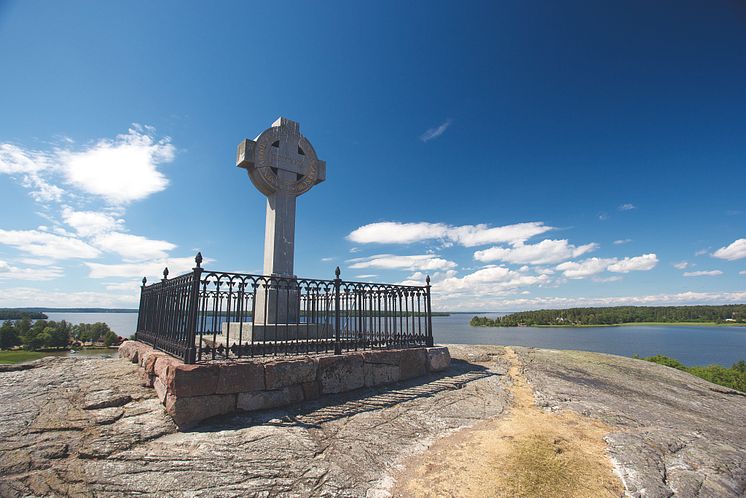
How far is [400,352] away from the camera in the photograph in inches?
259

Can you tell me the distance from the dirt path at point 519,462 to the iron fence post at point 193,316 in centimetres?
291

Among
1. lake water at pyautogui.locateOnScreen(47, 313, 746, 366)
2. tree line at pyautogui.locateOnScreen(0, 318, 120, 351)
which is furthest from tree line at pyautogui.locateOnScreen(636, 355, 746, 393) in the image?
tree line at pyautogui.locateOnScreen(0, 318, 120, 351)

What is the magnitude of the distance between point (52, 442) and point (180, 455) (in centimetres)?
130

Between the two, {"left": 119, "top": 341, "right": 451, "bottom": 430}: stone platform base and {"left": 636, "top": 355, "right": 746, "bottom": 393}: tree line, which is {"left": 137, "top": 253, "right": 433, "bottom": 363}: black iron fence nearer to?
{"left": 119, "top": 341, "right": 451, "bottom": 430}: stone platform base

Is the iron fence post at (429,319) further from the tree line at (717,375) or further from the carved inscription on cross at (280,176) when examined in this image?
the tree line at (717,375)

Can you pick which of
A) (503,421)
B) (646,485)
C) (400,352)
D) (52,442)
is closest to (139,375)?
(52,442)

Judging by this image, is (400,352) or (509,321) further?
(509,321)

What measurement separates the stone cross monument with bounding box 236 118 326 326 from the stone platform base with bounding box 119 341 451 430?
230 centimetres

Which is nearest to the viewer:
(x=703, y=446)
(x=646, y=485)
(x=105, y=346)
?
(x=646, y=485)

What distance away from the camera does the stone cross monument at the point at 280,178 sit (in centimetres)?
778

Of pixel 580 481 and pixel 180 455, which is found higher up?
pixel 180 455

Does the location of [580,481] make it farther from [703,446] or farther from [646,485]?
[703,446]

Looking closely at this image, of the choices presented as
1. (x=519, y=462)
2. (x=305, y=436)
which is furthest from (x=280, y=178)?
(x=519, y=462)

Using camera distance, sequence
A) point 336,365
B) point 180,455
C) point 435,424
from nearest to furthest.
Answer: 1. point 180,455
2. point 435,424
3. point 336,365
